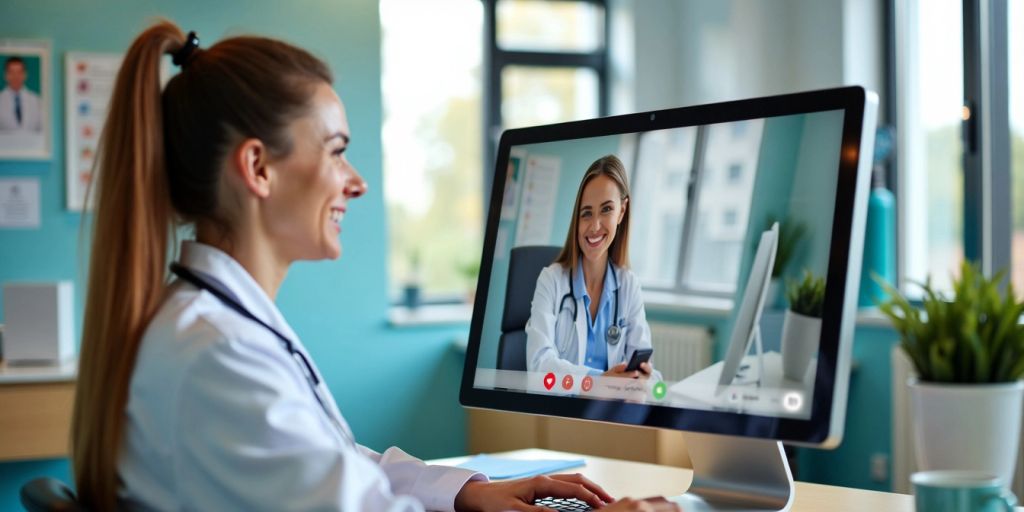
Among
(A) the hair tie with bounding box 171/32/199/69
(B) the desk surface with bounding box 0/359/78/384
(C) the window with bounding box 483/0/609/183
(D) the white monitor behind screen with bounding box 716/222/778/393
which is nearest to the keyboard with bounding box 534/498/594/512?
(D) the white monitor behind screen with bounding box 716/222/778/393

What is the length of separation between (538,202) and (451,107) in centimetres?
293

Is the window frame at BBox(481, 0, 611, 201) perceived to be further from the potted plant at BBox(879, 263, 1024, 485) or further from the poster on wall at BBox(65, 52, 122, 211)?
the potted plant at BBox(879, 263, 1024, 485)

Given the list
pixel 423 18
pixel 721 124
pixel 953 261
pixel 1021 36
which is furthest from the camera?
pixel 423 18

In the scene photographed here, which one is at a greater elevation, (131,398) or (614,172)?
(614,172)

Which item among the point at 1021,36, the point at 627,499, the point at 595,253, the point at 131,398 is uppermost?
the point at 1021,36

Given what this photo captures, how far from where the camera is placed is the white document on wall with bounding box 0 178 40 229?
3.37 m

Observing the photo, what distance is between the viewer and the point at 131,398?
102cm

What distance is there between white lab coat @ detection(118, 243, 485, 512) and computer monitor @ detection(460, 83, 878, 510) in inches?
15.2

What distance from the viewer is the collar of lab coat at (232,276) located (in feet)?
3.68

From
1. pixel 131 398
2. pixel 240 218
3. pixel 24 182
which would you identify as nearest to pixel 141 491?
pixel 131 398

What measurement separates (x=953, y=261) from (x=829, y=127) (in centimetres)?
235

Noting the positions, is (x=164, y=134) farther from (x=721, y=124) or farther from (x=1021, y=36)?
(x=1021, y=36)

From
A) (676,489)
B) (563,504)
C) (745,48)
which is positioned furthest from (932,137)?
(563,504)

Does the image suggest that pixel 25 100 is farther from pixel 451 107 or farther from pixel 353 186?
pixel 353 186
